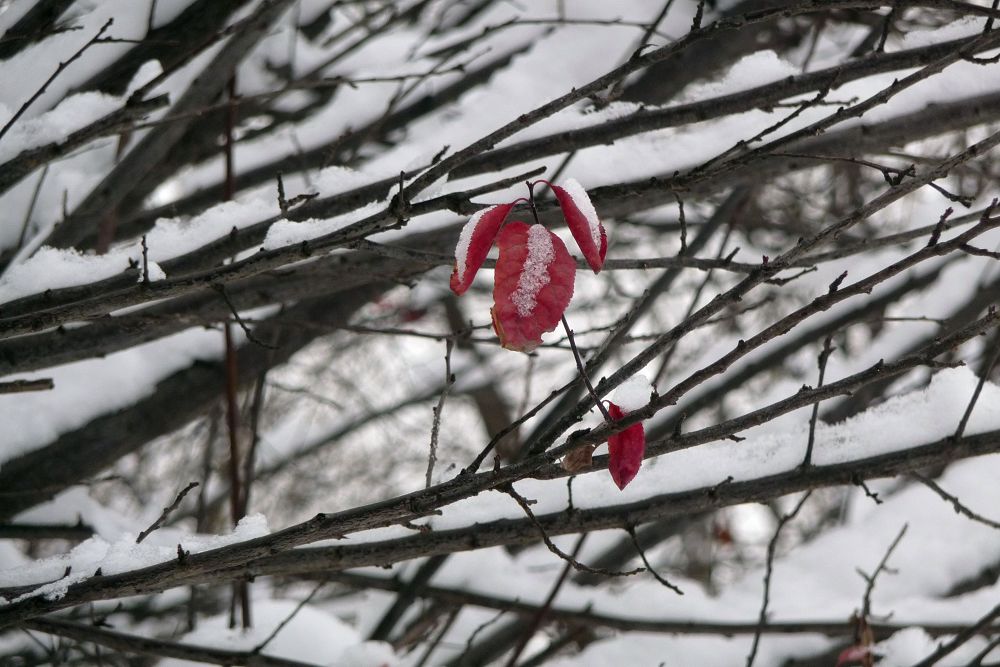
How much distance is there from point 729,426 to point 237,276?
0.67m

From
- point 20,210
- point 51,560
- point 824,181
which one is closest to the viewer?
point 51,560

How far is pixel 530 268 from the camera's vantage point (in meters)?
1.02

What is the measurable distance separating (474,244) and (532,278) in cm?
9

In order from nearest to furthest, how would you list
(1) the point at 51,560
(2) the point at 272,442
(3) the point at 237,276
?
1. (3) the point at 237,276
2. (1) the point at 51,560
3. (2) the point at 272,442

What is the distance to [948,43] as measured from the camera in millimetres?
1501

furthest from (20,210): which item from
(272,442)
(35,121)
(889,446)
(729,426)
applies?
(272,442)

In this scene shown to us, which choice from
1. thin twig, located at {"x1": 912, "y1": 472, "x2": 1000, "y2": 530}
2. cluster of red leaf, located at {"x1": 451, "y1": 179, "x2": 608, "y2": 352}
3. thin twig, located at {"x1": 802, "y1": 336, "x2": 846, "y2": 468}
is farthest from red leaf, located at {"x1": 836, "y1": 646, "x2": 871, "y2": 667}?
cluster of red leaf, located at {"x1": 451, "y1": 179, "x2": 608, "y2": 352}

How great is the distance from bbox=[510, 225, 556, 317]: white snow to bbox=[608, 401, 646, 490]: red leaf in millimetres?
197

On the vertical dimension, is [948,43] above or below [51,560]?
above

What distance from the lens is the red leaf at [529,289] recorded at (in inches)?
39.8

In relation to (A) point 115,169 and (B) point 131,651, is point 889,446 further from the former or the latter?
(A) point 115,169

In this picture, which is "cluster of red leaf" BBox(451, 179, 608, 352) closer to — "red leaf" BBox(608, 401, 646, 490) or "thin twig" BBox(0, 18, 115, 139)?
"red leaf" BBox(608, 401, 646, 490)

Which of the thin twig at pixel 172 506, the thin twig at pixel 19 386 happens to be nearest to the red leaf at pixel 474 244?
the thin twig at pixel 172 506

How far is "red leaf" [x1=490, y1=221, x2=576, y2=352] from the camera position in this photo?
3.32ft
